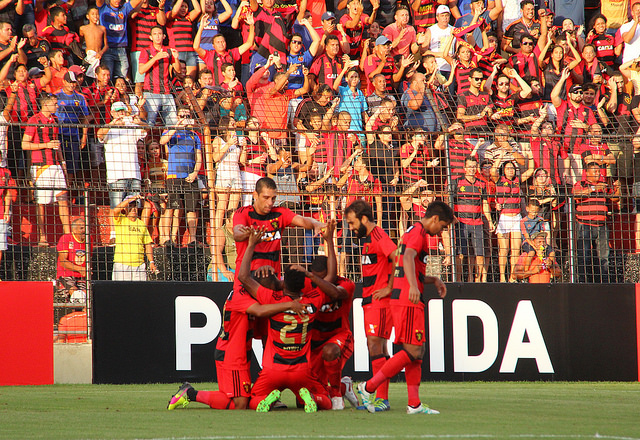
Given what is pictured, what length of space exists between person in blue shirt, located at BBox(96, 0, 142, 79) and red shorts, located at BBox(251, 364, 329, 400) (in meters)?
8.40

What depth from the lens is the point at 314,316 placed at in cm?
693

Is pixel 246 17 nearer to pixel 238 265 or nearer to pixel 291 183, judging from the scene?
pixel 291 183

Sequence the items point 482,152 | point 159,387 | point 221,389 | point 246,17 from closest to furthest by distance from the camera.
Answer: point 221,389 → point 159,387 → point 482,152 → point 246,17

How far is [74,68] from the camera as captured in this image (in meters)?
13.1

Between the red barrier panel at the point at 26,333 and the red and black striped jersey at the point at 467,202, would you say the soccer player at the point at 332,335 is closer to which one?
the red and black striped jersey at the point at 467,202

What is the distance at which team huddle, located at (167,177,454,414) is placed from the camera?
662cm

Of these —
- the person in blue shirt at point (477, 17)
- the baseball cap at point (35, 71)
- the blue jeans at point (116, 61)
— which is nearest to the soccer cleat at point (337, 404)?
the baseball cap at point (35, 71)

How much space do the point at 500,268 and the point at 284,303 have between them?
5.34m

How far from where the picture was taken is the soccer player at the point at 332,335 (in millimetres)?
7055

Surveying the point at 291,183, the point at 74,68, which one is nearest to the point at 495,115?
the point at 291,183

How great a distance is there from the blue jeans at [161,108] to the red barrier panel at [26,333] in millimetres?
3007

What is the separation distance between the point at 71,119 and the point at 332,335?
19.8ft

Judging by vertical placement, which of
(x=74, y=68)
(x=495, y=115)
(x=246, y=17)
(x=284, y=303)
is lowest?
(x=284, y=303)

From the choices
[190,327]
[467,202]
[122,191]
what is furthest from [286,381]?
[467,202]
